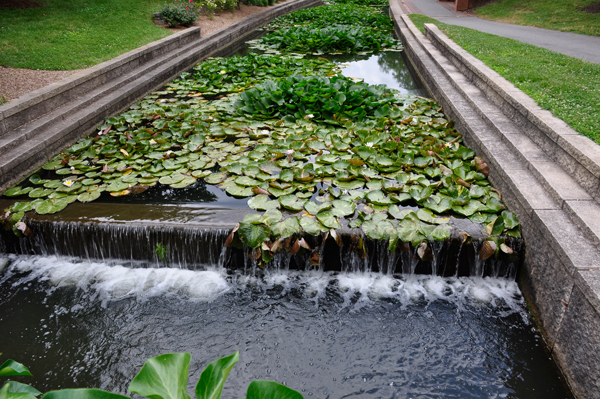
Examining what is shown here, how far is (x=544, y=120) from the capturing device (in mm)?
3432

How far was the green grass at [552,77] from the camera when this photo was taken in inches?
138

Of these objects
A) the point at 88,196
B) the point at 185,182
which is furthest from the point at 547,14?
the point at 88,196

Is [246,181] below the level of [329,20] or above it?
below

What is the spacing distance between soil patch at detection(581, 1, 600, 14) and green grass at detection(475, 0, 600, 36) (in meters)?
0.16

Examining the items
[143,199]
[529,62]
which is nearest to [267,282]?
[143,199]

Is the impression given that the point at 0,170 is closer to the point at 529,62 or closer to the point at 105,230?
the point at 105,230

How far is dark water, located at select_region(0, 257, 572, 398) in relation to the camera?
7.64ft

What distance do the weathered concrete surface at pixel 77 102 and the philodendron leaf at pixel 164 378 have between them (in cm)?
359

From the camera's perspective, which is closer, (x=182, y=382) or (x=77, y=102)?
(x=182, y=382)

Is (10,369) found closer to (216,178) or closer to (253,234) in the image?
(253,234)

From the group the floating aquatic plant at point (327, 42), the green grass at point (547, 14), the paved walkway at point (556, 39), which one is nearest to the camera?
the paved walkway at point (556, 39)

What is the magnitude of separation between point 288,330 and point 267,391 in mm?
1677

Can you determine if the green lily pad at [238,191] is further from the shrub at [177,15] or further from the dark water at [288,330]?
the shrub at [177,15]

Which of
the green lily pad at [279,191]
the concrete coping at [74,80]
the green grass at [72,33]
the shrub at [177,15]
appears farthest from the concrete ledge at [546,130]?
the shrub at [177,15]
